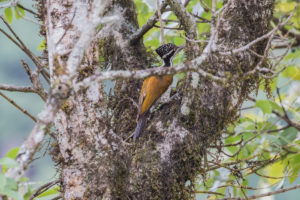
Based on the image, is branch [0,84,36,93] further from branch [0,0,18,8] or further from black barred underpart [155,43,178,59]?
black barred underpart [155,43,178,59]

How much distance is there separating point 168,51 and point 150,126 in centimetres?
149

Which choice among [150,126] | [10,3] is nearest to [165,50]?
[150,126]

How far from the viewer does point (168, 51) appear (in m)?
4.05

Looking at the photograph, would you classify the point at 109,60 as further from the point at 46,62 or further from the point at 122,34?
the point at 46,62

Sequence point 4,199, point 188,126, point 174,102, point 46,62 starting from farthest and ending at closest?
point 46,62, point 174,102, point 188,126, point 4,199

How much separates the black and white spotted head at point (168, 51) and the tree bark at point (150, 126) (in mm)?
918

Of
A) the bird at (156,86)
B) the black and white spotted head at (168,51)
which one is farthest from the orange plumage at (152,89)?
the black and white spotted head at (168,51)

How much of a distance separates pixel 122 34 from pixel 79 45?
1916 mm

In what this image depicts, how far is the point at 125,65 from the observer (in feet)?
11.7

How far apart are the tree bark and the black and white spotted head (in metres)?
0.92

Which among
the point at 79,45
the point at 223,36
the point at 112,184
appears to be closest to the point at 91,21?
the point at 79,45

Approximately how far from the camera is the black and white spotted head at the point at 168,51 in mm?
3931

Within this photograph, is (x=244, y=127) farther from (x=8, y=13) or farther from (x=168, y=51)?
(x=8, y=13)

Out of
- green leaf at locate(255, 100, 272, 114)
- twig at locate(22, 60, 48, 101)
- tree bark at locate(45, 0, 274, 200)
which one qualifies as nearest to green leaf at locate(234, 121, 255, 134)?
green leaf at locate(255, 100, 272, 114)
